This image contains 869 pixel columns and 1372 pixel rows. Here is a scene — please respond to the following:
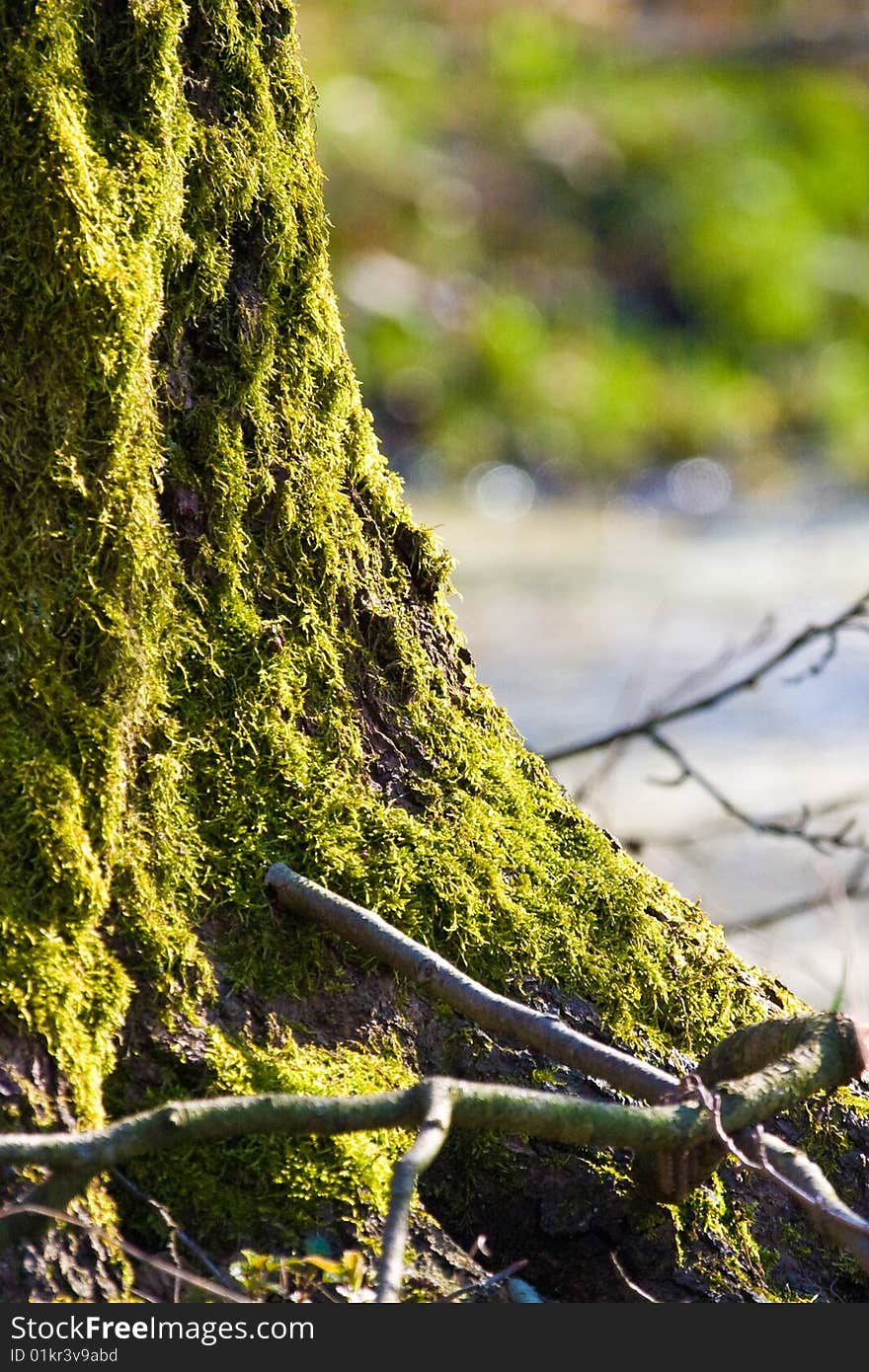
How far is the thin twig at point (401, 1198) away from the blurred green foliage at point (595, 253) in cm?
1125

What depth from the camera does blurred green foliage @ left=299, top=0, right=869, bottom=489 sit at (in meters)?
12.9

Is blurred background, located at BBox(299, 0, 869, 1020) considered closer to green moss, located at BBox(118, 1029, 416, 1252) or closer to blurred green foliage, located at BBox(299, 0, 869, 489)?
blurred green foliage, located at BBox(299, 0, 869, 489)

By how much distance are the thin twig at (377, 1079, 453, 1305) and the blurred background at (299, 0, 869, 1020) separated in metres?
4.99

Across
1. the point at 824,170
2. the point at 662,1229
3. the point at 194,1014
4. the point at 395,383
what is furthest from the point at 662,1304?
the point at 824,170

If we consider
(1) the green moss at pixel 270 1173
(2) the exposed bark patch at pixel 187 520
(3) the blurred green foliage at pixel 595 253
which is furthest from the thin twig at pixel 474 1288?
(3) the blurred green foliage at pixel 595 253

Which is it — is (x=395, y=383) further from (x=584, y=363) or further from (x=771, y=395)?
(x=771, y=395)

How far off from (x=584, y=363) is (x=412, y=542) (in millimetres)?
11571

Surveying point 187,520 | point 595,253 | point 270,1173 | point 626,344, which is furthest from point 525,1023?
point 595,253

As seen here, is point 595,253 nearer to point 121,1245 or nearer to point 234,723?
point 234,723

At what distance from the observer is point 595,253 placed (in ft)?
48.3

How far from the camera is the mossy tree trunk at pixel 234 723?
1688mm

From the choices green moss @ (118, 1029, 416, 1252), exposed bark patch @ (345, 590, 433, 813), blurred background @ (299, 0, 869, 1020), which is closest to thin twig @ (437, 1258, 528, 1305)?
green moss @ (118, 1029, 416, 1252)

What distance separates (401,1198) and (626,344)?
13023 mm

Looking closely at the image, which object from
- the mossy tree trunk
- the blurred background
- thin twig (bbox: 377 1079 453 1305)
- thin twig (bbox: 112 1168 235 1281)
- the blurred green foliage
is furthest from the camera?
the blurred green foliage
